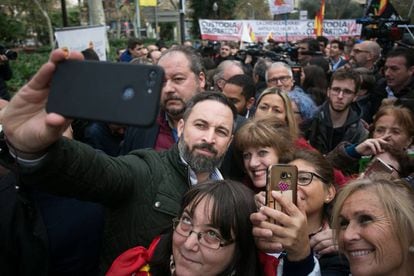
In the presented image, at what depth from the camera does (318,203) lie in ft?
7.04

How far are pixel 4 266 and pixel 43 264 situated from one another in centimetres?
16

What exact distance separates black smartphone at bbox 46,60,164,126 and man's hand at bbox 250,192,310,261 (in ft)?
1.91

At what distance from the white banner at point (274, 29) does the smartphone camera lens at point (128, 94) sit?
12.7m

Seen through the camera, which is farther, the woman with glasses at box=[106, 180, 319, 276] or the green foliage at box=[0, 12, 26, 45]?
the green foliage at box=[0, 12, 26, 45]

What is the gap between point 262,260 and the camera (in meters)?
1.72

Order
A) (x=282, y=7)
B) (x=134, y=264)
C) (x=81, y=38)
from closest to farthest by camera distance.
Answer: (x=134, y=264) → (x=81, y=38) → (x=282, y=7)

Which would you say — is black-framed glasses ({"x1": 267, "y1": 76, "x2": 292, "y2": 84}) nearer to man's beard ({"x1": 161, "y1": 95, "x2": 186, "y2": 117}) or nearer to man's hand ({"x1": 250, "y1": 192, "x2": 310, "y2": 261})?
man's beard ({"x1": 161, "y1": 95, "x2": 186, "y2": 117})

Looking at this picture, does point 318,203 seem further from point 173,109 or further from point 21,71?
point 21,71

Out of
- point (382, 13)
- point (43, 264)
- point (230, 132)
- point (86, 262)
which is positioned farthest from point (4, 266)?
point (382, 13)

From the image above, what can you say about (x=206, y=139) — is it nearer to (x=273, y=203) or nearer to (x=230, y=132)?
(x=230, y=132)

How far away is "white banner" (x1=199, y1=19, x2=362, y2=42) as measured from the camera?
13.6m

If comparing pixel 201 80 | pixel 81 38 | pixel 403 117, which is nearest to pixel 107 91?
pixel 201 80

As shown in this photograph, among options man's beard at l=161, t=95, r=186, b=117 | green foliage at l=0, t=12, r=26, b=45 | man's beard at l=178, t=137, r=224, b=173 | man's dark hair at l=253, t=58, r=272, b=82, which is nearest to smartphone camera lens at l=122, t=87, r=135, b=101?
man's beard at l=178, t=137, r=224, b=173

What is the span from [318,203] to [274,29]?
1304 centimetres
